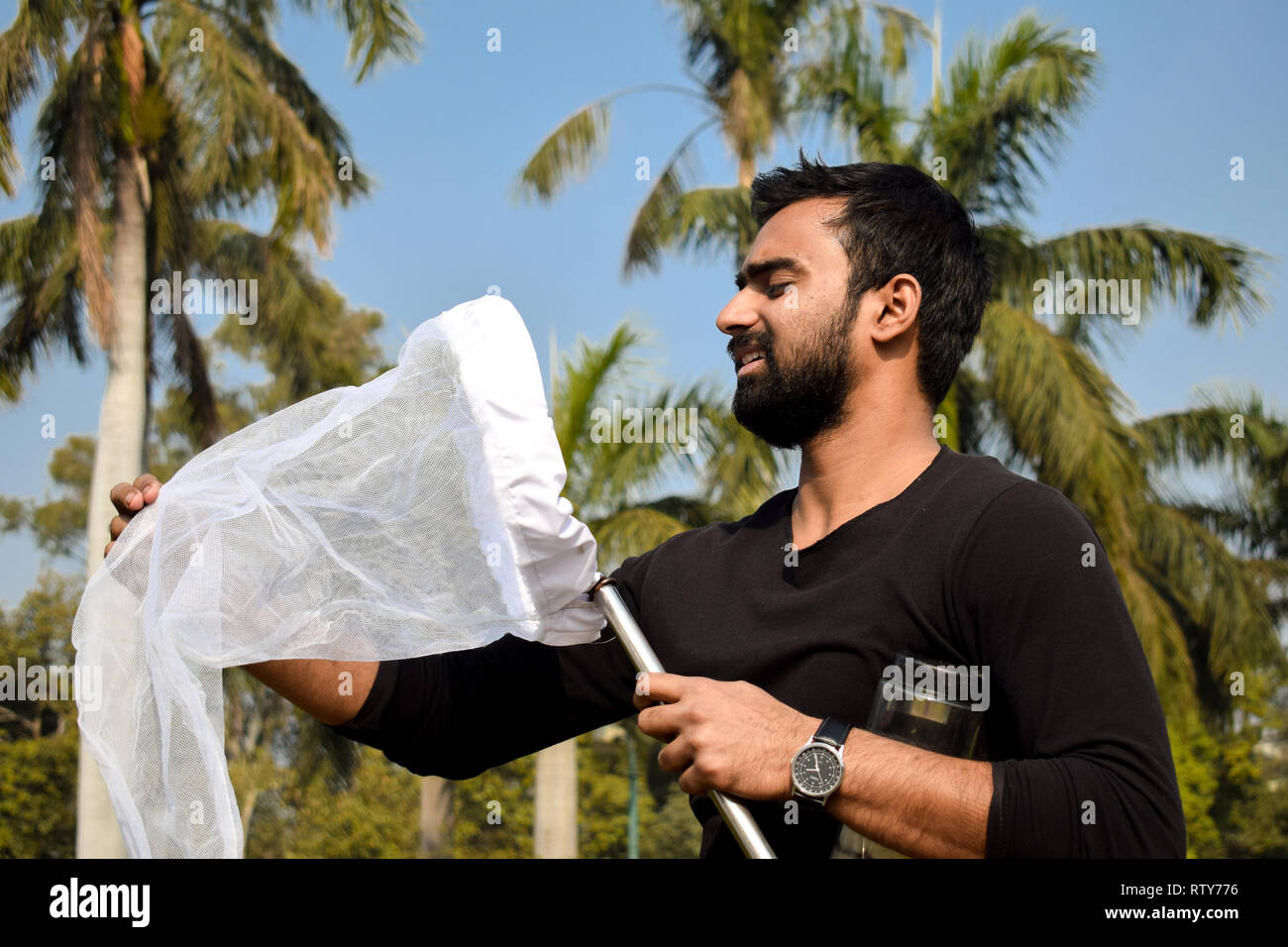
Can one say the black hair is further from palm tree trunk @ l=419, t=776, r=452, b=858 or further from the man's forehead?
palm tree trunk @ l=419, t=776, r=452, b=858

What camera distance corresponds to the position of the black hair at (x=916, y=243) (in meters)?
2.37

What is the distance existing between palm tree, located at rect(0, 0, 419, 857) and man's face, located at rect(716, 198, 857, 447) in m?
11.5

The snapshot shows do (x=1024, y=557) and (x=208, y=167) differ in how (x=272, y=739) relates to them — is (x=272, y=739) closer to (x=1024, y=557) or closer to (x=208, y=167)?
(x=208, y=167)

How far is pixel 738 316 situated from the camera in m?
2.36

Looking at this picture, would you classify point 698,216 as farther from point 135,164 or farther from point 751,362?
point 751,362

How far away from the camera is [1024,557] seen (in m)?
1.92

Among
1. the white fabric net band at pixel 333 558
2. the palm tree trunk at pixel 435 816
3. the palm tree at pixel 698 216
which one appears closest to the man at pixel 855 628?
the white fabric net band at pixel 333 558

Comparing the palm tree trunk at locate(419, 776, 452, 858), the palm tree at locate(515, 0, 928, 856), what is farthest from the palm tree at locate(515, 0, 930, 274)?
the palm tree trunk at locate(419, 776, 452, 858)

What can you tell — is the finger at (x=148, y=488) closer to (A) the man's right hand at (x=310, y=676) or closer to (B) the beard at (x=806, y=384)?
(A) the man's right hand at (x=310, y=676)

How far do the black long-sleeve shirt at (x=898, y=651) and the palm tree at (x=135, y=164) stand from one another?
37.5 feet

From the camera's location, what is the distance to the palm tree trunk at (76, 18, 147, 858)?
1348 cm

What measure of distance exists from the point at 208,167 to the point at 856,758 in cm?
1300

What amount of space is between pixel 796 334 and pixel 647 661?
649mm
